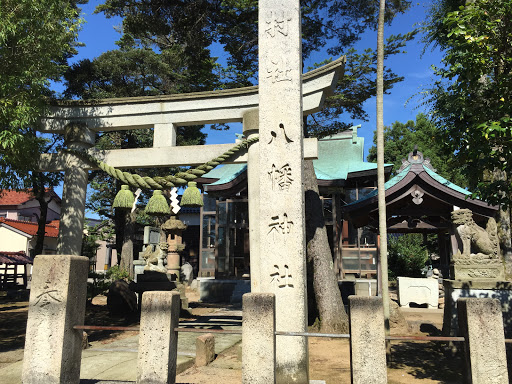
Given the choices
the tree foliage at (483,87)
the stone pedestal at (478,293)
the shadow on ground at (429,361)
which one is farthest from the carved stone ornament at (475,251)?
the tree foliage at (483,87)

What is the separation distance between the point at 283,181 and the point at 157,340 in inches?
104

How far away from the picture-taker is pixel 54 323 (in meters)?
4.09

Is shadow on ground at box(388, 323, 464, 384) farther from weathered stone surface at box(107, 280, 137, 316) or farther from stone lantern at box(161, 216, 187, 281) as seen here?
stone lantern at box(161, 216, 187, 281)

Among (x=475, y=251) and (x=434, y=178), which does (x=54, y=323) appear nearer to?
(x=475, y=251)

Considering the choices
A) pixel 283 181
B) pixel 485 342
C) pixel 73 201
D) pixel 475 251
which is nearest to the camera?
pixel 485 342

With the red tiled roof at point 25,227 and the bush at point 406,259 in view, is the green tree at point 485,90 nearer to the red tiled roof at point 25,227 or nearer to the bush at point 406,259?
the bush at point 406,259

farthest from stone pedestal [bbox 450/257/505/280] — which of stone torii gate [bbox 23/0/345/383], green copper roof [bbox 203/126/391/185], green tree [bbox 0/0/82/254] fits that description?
green copper roof [bbox 203/126/391/185]

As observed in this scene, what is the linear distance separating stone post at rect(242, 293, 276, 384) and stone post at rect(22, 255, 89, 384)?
6.43 ft

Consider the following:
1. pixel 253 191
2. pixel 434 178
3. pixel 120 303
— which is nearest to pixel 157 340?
pixel 253 191

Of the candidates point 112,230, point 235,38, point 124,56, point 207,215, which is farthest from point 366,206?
point 112,230

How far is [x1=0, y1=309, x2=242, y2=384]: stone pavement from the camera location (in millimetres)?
5399

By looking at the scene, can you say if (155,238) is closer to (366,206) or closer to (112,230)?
(366,206)

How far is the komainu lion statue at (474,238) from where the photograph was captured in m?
7.97

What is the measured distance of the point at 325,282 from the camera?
920 centimetres
